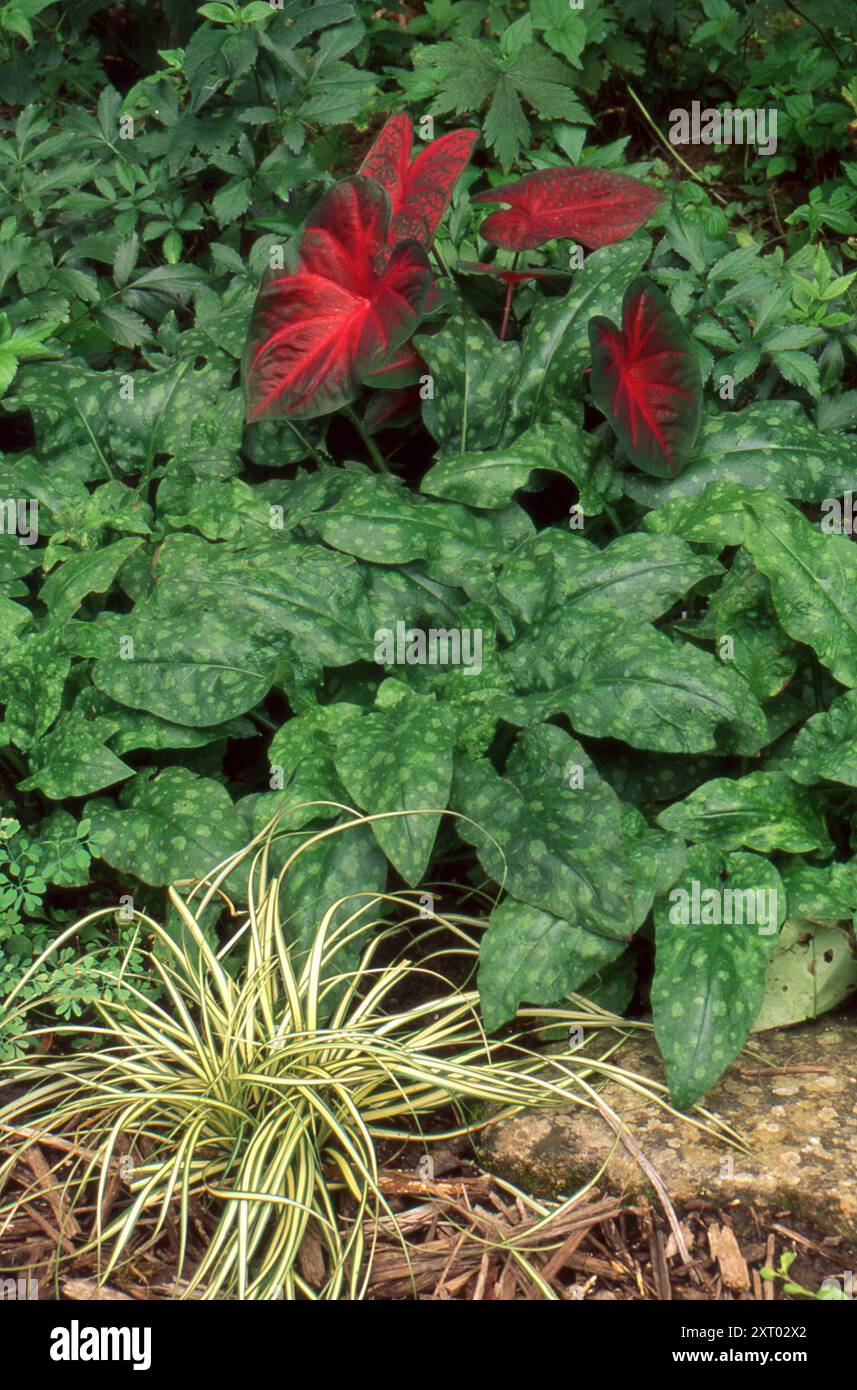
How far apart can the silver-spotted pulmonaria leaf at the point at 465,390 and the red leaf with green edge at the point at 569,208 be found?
0.25 metres

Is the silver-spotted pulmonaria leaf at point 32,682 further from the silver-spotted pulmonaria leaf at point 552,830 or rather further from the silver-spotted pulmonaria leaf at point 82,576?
the silver-spotted pulmonaria leaf at point 552,830

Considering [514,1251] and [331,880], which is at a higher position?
[331,880]

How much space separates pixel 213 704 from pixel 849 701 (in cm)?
128

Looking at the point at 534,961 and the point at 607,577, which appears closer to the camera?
the point at 534,961

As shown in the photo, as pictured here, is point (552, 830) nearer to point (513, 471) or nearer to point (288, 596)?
point (288, 596)

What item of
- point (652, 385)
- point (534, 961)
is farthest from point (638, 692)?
point (652, 385)

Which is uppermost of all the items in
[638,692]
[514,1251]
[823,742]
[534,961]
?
[638,692]

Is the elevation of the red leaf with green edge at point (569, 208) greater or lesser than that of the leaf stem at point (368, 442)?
greater

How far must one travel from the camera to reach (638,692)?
8.77ft

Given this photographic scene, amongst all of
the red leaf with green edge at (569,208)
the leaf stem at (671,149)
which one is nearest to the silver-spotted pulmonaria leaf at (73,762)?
the red leaf with green edge at (569,208)

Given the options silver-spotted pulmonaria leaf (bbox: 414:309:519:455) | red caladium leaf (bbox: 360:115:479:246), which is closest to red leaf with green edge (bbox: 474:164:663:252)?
red caladium leaf (bbox: 360:115:479:246)

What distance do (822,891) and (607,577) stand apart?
0.79 meters

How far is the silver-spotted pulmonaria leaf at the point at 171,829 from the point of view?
270cm

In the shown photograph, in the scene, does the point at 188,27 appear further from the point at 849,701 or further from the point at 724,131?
the point at 849,701
